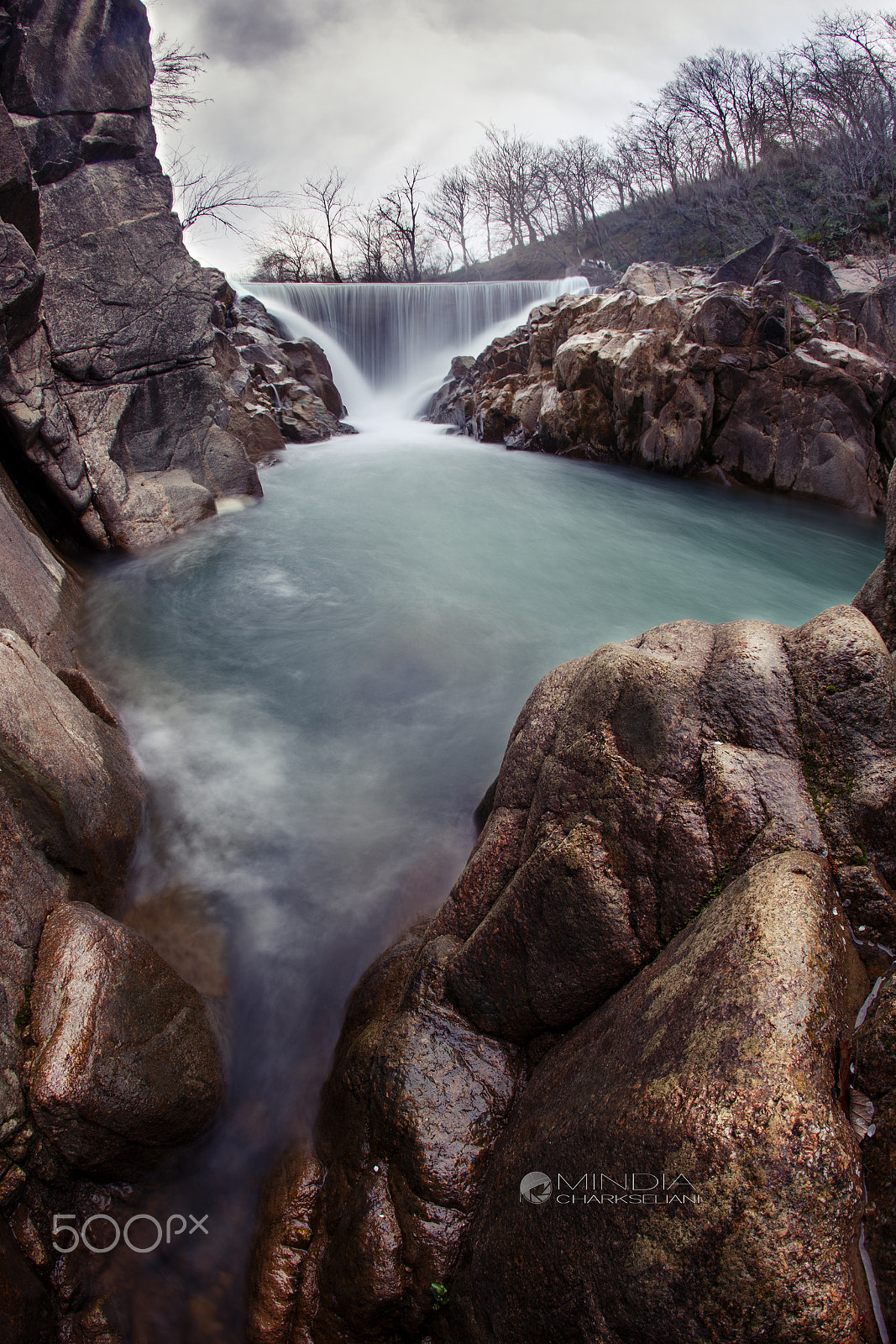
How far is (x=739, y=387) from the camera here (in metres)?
11.9

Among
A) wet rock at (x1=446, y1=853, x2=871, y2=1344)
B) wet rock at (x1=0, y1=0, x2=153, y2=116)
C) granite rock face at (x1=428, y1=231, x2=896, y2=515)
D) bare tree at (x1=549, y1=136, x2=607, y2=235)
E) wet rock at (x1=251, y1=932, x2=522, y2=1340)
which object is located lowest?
wet rock at (x1=251, y1=932, x2=522, y2=1340)

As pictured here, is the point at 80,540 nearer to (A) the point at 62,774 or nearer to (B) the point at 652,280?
(A) the point at 62,774

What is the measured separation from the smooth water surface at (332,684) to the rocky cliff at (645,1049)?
14.8 inches

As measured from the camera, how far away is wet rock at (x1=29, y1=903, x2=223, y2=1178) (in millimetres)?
2154

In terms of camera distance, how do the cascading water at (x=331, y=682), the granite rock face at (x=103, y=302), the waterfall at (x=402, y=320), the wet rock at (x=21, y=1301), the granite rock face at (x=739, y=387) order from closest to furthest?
the wet rock at (x=21, y=1301), the cascading water at (x=331, y=682), the granite rock face at (x=103, y=302), the granite rock face at (x=739, y=387), the waterfall at (x=402, y=320)

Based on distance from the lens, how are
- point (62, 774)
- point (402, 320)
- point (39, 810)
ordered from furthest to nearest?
1. point (402, 320)
2. point (62, 774)
3. point (39, 810)

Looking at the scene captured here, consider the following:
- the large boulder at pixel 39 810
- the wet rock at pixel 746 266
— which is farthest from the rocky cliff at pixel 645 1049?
the wet rock at pixel 746 266

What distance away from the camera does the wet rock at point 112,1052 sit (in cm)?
215

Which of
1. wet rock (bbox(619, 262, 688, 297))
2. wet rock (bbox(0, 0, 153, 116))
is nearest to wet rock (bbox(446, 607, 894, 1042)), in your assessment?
wet rock (bbox(0, 0, 153, 116))

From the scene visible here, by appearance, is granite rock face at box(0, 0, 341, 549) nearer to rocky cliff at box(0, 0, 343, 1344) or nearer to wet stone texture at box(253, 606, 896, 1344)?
rocky cliff at box(0, 0, 343, 1344)

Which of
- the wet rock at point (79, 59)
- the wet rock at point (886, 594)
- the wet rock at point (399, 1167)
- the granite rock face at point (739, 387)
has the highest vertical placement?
the wet rock at point (79, 59)

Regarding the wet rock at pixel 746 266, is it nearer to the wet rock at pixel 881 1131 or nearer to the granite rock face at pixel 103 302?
the granite rock face at pixel 103 302

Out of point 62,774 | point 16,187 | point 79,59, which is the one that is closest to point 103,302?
point 16,187

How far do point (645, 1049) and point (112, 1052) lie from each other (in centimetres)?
188
